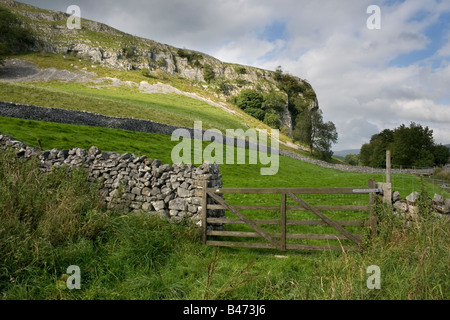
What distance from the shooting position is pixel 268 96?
336ft

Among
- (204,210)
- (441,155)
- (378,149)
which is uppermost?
(378,149)

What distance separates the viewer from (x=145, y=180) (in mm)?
9094

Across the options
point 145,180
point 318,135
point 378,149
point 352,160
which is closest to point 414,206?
point 145,180

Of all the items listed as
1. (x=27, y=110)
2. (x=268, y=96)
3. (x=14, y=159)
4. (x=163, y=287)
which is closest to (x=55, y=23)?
(x=268, y=96)

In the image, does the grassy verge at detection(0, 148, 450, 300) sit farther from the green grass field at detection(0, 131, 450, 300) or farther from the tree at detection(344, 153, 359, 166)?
the tree at detection(344, 153, 359, 166)

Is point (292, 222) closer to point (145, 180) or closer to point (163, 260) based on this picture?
point (163, 260)

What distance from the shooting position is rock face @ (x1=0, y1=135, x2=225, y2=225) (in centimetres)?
870

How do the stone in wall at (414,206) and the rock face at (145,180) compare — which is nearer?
the stone in wall at (414,206)

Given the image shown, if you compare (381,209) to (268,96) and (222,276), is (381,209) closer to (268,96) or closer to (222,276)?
(222,276)

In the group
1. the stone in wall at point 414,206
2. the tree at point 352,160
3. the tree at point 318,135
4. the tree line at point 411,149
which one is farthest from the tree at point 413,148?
the tree at point 352,160

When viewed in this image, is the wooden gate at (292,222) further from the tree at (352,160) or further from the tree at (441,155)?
the tree at (352,160)

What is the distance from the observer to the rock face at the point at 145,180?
870 cm

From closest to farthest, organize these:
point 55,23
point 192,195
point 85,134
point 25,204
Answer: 1. point 25,204
2. point 192,195
3. point 85,134
4. point 55,23

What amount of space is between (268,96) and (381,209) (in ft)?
326
